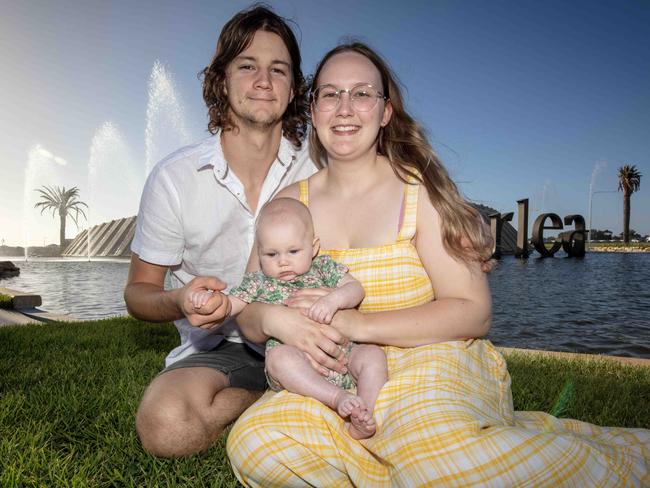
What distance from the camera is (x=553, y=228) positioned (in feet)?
134

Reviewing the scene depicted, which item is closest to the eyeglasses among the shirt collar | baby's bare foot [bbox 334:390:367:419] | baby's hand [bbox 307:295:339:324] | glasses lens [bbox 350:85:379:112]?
glasses lens [bbox 350:85:379:112]

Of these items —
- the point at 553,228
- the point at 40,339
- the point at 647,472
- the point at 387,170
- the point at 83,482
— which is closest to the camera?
the point at 647,472

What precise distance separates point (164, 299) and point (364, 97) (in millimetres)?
1456

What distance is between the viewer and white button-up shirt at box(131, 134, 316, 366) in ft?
9.99

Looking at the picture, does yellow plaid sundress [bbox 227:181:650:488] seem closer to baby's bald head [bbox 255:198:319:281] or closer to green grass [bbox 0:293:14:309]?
baby's bald head [bbox 255:198:319:281]

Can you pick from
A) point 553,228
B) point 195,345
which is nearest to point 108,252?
point 553,228

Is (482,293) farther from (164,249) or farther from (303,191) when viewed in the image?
(164,249)

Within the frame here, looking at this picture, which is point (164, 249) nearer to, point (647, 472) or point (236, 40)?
point (236, 40)

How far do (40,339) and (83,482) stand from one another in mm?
4214

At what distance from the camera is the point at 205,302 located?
215 centimetres

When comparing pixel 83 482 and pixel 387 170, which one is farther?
pixel 387 170

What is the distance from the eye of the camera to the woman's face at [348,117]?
7.88ft

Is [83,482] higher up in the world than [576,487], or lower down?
lower down

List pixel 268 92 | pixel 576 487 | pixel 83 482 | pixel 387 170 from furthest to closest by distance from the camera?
1. pixel 268 92
2. pixel 387 170
3. pixel 83 482
4. pixel 576 487
